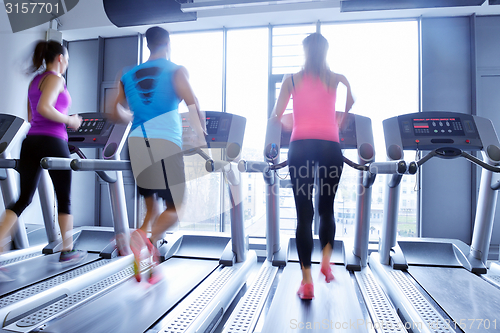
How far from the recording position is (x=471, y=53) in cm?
331

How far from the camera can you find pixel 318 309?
5.18ft

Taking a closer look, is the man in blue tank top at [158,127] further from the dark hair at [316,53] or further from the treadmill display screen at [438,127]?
the treadmill display screen at [438,127]

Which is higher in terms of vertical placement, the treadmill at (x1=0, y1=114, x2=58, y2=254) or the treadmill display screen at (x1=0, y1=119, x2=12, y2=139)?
the treadmill display screen at (x1=0, y1=119, x2=12, y2=139)

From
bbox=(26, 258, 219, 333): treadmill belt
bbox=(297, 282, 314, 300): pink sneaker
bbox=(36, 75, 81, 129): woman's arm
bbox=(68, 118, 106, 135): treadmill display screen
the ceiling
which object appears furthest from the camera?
the ceiling

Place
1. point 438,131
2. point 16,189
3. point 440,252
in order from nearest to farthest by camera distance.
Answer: point 438,131 → point 440,252 → point 16,189

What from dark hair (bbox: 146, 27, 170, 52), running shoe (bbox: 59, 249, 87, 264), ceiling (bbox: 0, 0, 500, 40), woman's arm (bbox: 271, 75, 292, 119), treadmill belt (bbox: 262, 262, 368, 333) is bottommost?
treadmill belt (bbox: 262, 262, 368, 333)

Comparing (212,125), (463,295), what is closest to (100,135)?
(212,125)

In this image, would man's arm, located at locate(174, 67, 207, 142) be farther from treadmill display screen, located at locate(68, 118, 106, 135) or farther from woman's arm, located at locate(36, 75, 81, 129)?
treadmill display screen, located at locate(68, 118, 106, 135)

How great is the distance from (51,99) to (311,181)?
1807mm

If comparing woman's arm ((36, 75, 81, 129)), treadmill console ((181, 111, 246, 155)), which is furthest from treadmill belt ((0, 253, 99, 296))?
treadmill console ((181, 111, 246, 155))

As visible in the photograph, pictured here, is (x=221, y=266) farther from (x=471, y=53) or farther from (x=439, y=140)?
(x=471, y=53)

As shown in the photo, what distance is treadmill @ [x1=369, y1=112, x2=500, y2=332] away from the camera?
1.66 metres

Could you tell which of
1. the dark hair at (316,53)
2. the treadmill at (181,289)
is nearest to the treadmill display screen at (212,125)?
the treadmill at (181,289)

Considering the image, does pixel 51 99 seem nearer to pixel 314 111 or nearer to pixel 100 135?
pixel 100 135
